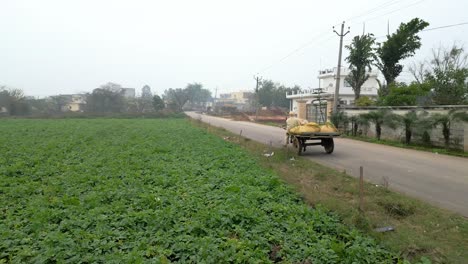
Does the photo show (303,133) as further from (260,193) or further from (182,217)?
(182,217)

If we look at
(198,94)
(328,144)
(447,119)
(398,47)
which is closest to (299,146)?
(328,144)

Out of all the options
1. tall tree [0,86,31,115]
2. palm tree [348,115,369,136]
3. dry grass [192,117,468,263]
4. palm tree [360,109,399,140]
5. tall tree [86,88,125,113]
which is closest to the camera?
dry grass [192,117,468,263]

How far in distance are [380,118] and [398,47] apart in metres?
10.5

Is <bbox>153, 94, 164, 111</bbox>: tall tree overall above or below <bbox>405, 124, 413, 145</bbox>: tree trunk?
above

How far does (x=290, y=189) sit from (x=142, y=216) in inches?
134

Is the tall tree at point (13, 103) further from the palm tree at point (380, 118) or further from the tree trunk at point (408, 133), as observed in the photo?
the tree trunk at point (408, 133)

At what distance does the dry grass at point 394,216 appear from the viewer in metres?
4.43

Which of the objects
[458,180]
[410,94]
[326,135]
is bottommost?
[458,180]

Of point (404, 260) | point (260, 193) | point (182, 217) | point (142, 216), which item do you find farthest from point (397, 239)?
point (142, 216)

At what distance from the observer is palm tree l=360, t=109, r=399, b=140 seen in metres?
17.4

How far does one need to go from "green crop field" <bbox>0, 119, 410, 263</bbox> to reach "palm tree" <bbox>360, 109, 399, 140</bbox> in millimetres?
11526

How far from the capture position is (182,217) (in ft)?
17.1

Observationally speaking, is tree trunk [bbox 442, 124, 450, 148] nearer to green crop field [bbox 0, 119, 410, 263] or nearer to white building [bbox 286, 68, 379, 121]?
green crop field [bbox 0, 119, 410, 263]

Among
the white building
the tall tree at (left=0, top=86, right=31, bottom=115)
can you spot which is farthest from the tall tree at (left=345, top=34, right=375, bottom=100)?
the tall tree at (left=0, top=86, right=31, bottom=115)
